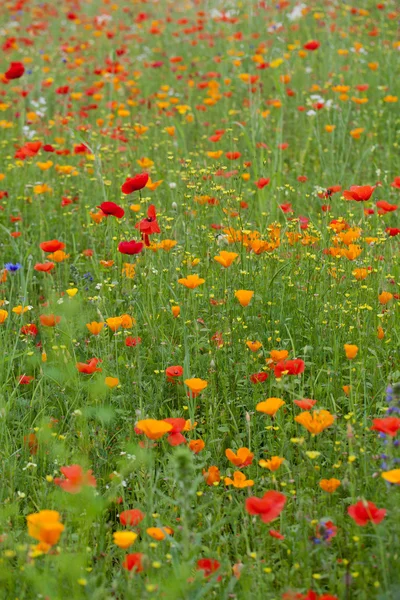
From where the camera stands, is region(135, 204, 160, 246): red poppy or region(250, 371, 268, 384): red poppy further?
region(135, 204, 160, 246): red poppy

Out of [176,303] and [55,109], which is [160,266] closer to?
[176,303]

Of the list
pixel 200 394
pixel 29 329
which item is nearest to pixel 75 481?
pixel 200 394

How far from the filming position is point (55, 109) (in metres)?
6.30

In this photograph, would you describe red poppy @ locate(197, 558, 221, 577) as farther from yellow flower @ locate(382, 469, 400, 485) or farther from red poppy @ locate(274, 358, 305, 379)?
red poppy @ locate(274, 358, 305, 379)

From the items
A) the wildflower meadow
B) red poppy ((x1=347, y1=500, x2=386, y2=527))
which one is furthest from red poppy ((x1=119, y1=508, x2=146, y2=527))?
red poppy ((x1=347, y1=500, x2=386, y2=527))

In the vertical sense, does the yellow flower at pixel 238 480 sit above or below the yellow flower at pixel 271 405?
below

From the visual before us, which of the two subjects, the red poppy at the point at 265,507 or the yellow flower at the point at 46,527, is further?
the red poppy at the point at 265,507

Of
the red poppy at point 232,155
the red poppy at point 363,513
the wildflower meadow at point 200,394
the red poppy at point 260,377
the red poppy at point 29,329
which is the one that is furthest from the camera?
the red poppy at point 232,155

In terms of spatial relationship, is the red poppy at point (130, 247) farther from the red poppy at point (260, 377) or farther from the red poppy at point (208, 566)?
the red poppy at point (208, 566)

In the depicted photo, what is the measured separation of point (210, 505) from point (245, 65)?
5.15 m

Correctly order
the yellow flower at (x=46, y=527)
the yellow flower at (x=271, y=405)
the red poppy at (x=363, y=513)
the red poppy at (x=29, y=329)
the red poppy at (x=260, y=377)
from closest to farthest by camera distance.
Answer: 1. the yellow flower at (x=46, y=527)
2. the red poppy at (x=363, y=513)
3. the yellow flower at (x=271, y=405)
4. the red poppy at (x=260, y=377)
5. the red poppy at (x=29, y=329)

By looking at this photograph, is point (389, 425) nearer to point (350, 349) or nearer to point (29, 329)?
point (350, 349)

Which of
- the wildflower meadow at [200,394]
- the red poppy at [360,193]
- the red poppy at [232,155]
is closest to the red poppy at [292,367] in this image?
the wildflower meadow at [200,394]

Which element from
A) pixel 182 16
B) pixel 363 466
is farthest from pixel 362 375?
pixel 182 16
